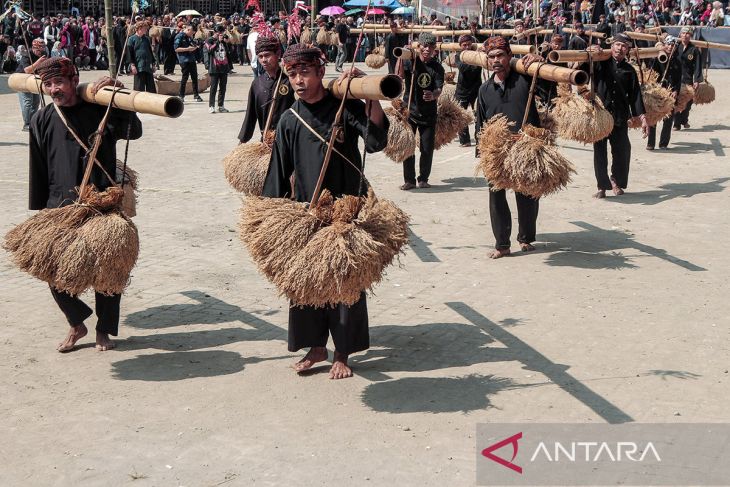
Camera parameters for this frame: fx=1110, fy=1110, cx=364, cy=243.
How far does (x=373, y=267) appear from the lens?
601cm

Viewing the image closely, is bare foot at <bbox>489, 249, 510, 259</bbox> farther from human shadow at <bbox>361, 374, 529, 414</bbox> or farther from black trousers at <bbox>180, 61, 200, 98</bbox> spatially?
black trousers at <bbox>180, 61, 200, 98</bbox>

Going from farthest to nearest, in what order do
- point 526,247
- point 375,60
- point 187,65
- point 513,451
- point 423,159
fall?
point 375,60 → point 187,65 → point 423,159 → point 526,247 → point 513,451

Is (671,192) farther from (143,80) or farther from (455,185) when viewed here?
(143,80)

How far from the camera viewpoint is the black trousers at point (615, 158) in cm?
1238

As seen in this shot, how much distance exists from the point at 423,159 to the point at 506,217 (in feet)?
11.5

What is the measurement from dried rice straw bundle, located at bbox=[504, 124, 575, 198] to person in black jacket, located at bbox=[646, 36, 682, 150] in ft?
24.0

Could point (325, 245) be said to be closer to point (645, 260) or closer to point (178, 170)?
point (645, 260)

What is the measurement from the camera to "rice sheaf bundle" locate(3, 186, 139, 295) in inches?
256

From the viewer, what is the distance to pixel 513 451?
556 centimetres

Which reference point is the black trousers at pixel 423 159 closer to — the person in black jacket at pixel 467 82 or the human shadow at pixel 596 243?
the person in black jacket at pixel 467 82

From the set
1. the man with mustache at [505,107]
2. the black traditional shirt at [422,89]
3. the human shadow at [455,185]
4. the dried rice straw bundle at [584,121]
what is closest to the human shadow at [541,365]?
the man with mustache at [505,107]

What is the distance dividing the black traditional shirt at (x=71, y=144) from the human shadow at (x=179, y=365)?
1125 mm

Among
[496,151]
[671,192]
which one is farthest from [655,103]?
[496,151]

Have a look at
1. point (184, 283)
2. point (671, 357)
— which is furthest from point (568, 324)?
point (184, 283)
